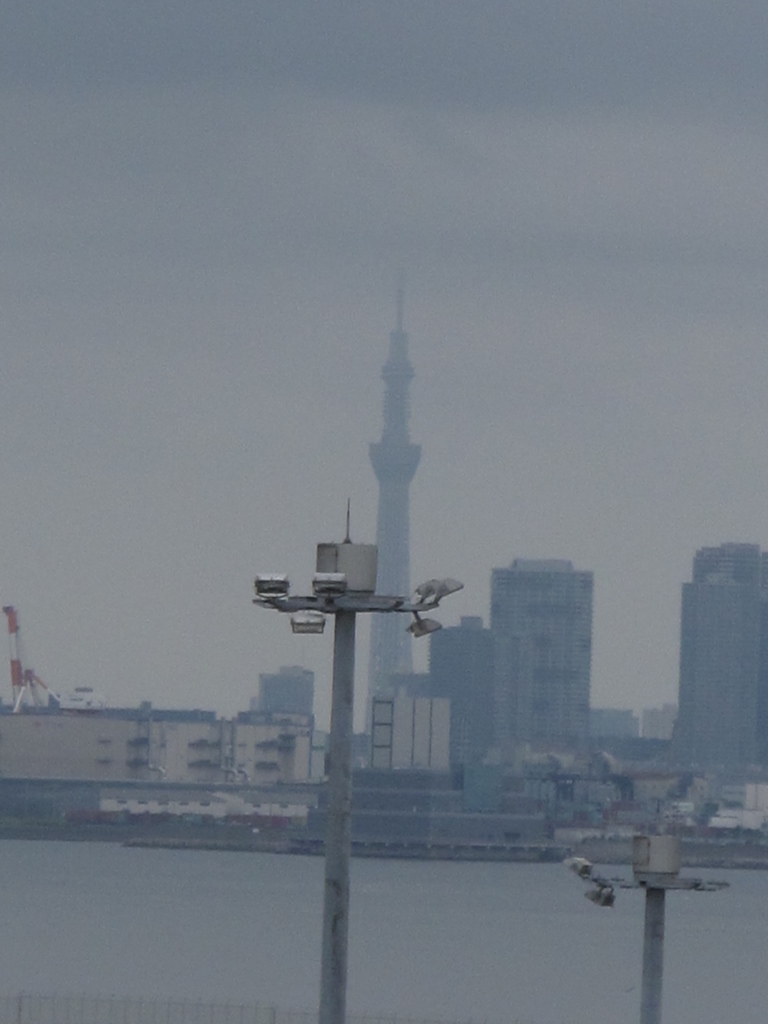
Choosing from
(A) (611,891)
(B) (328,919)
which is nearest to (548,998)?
(A) (611,891)

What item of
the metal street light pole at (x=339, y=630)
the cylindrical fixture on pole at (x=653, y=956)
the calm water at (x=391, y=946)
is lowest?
the calm water at (x=391, y=946)

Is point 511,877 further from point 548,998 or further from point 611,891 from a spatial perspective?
point 611,891

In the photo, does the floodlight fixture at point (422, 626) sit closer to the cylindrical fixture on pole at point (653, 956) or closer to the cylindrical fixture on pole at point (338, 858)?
the cylindrical fixture on pole at point (338, 858)

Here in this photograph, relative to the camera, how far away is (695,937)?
115250 mm

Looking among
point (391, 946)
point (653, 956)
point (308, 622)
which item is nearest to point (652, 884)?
point (653, 956)

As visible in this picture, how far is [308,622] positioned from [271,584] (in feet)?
2.05

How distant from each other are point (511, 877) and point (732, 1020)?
11149 cm

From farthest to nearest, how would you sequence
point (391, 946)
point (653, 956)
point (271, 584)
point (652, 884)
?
point (391, 946)
point (653, 956)
point (652, 884)
point (271, 584)

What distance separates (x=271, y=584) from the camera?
22.7m

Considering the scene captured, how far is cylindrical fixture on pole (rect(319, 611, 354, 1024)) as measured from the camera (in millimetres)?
23328

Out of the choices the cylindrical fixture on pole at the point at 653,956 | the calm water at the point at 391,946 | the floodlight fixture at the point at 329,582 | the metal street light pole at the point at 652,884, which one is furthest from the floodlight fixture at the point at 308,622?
the calm water at the point at 391,946

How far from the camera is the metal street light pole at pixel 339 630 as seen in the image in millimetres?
22766

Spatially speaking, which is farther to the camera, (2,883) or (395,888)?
(395,888)

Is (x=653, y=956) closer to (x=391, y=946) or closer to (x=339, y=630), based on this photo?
(x=339, y=630)
